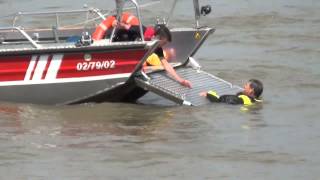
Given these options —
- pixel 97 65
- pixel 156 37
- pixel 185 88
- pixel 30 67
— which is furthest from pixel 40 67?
pixel 185 88

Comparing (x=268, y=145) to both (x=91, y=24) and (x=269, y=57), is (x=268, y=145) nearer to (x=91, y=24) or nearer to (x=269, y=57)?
(x=91, y=24)

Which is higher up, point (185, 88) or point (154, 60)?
point (154, 60)

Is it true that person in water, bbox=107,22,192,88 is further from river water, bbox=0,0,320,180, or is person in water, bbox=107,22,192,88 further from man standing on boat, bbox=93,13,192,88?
river water, bbox=0,0,320,180

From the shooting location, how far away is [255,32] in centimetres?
1944

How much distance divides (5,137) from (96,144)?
1114 millimetres

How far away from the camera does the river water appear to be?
874 cm

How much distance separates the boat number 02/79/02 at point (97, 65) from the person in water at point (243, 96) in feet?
4.65

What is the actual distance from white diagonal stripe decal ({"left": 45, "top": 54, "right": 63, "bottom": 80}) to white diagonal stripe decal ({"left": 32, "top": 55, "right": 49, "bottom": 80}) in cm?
8

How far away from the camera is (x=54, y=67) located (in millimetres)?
11367

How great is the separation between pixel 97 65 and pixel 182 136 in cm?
181

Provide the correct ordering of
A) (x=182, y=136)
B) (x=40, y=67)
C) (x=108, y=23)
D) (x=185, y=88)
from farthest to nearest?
(x=185, y=88) < (x=108, y=23) < (x=40, y=67) < (x=182, y=136)

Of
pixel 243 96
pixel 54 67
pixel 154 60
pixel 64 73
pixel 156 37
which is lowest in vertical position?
pixel 243 96

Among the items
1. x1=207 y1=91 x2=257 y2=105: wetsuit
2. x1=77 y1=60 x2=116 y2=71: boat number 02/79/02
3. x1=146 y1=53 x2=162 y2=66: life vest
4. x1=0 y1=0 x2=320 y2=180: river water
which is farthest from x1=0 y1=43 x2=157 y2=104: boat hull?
x1=207 y1=91 x2=257 y2=105: wetsuit

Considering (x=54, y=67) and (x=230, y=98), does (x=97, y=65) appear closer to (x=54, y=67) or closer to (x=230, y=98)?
(x=54, y=67)
